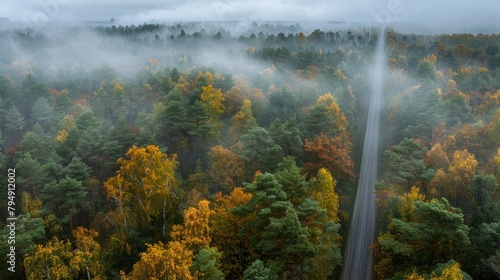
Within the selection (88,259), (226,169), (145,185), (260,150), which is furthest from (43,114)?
(88,259)

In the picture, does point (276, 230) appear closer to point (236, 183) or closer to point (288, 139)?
point (236, 183)

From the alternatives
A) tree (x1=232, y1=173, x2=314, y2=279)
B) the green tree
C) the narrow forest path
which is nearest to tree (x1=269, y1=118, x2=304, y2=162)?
the narrow forest path

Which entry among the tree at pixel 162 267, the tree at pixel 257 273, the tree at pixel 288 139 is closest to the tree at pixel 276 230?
the tree at pixel 257 273

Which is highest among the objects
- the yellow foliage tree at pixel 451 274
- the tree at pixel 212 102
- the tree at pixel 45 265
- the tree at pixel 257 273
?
the tree at pixel 212 102

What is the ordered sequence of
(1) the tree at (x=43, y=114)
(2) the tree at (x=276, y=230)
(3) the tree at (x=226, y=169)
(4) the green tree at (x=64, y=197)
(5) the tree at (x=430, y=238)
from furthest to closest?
(1) the tree at (x=43, y=114) → (3) the tree at (x=226, y=169) → (4) the green tree at (x=64, y=197) → (2) the tree at (x=276, y=230) → (5) the tree at (x=430, y=238)

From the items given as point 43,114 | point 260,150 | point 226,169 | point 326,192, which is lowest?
point 326,192

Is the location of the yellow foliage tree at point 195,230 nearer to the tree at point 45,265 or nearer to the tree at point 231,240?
the tree at point 231,240
